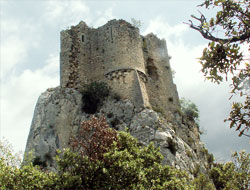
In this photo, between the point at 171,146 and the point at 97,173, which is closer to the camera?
the point at 97,173

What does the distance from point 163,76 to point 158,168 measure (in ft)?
45.7

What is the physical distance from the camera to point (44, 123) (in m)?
21.5

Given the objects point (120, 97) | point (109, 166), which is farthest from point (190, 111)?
point (109, 166)

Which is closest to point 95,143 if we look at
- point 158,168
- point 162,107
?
point 158,168

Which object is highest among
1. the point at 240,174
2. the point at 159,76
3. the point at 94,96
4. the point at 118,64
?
the point at 159,76

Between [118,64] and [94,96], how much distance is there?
3199 mm

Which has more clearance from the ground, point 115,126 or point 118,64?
point 118,64

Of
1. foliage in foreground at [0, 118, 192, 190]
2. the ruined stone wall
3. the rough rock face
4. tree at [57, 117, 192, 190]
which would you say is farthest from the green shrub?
foliage in foreground at [0, 118, 192, 190]

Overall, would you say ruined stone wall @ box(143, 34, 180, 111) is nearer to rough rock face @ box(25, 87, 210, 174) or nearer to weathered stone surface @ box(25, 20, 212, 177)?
weathered stone surface @ box(25, 20, 212, 177)

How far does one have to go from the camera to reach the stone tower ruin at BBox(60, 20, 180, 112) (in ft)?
70.8

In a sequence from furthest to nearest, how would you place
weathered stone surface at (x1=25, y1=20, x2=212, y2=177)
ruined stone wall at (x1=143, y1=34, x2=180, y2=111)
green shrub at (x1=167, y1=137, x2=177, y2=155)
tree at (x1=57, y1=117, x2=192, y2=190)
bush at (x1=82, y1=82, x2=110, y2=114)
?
ruined stone wall at (x1=143, y1=34, x2=180, y2=111), bush at (x1=82, y1=82, x2=110, y2=114), weathered stone surface at (x1=25, y1=20, x2=212, y2=177), green shrub at (x1=167, y1=137, x2=177, y2=155), tree at (x1=57, y1=117, x2=192, y2=190)

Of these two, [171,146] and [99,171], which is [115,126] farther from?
[99,171]

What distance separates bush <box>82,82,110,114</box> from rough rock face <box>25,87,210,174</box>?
0.40 m

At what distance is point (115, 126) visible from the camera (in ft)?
65.5
